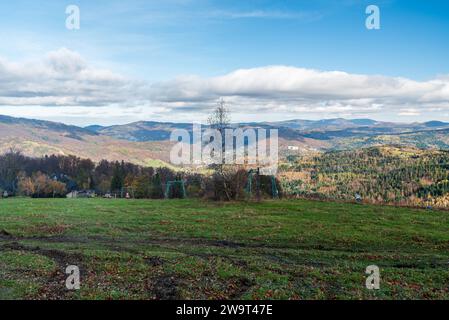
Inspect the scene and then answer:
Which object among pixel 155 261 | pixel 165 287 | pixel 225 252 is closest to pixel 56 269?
pixel 155 261

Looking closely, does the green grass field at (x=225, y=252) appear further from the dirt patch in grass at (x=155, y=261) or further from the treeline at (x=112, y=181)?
the treeline at (x=112, y=181)

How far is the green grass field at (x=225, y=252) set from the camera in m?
17.4

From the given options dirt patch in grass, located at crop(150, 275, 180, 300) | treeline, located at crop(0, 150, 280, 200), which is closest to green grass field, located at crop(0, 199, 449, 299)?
dirt patch in grass, located at crop(150, 275, 180, 300)

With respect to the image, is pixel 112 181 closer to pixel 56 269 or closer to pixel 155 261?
pixel 155 261

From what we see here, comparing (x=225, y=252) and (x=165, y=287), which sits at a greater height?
(x=165, y=287)

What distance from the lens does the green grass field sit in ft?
57.1

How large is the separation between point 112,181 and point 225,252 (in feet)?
304

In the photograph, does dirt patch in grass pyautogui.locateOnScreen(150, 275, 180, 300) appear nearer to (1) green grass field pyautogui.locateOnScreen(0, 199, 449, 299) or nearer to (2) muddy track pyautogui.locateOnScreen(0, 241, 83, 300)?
(1) green grass field pyautogui.locateOnScreen(0, 199, 449, 299)

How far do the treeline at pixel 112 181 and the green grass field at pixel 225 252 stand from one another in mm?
7675

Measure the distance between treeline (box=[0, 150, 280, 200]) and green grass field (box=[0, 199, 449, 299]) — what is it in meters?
7.67

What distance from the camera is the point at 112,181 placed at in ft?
369

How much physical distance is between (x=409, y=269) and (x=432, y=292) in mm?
3653

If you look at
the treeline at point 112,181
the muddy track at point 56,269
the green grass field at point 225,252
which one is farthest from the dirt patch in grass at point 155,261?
the treeline at point 112,181

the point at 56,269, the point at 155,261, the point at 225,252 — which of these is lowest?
the point at 225,252
